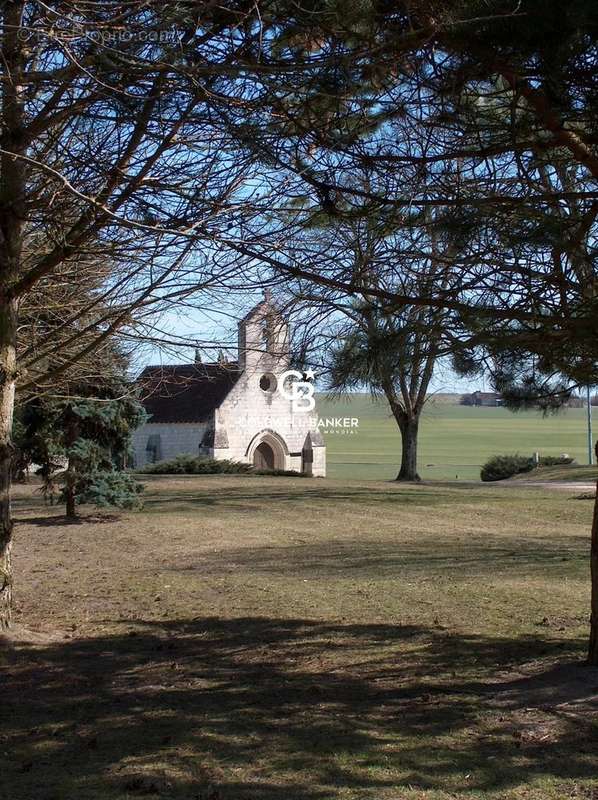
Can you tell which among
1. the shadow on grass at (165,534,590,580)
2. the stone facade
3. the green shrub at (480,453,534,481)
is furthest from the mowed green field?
the shadow on grass at (165,534,590,580)

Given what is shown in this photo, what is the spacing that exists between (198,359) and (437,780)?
196 inches

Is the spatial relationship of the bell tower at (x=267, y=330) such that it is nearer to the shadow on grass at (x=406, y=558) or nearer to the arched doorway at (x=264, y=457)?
the shadow on grass at (x=406, y=558)

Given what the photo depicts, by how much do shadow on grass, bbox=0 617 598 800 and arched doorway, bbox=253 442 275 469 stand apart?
118ft

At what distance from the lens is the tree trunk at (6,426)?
7.39m

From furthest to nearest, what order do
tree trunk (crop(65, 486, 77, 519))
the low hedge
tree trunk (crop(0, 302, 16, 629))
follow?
the low hedge, tree trunk (crop(65, 486, 77, 519)), tree trunk (crop(0, 302, 16, 629))

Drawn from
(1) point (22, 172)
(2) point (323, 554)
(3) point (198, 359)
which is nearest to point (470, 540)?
(2) point (323, 554)

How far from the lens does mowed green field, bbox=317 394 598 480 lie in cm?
5712

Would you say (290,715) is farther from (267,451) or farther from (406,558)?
(267,451)

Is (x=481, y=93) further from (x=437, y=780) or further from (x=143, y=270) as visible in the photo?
(x=437, y=780)

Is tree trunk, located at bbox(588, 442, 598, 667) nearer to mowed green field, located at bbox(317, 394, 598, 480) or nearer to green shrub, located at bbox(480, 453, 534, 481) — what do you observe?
green shrub, located at bbox(480, 453, 534, 481)

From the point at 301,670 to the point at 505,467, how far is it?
102 feet

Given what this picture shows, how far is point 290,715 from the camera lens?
5.74 meters

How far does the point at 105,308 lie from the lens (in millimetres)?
9039

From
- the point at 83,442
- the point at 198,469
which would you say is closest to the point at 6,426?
the point at 83,442
